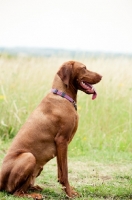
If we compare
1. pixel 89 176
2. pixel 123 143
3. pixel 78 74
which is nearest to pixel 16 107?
pixel 123 143

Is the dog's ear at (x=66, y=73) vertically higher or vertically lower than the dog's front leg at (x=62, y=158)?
higher

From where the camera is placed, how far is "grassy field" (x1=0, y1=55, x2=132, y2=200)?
18.3 feet

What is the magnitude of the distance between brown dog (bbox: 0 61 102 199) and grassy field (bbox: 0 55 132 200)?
0.70ft

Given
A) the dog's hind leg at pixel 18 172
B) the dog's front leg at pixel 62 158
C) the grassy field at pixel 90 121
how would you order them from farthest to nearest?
the grassy field at pixel 90 121
the dog's front leg at pixel 62 158
the dog's hind leg at pixel 18 172

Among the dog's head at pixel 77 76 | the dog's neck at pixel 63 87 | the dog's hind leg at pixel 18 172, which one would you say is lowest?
the dog's hind leg at pixel 18 172

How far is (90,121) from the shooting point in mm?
8586

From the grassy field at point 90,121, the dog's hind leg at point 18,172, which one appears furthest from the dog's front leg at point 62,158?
the dog's hind leg at point 18,172

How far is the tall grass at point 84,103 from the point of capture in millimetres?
7992

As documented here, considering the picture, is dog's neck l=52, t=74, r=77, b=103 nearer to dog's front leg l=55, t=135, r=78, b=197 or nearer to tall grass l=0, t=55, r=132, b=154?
dog's front leg l=55, t=135, r=78, b=197

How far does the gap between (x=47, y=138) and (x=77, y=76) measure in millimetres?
755

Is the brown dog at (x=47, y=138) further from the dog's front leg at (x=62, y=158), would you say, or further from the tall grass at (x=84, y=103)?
the tall grass at (x=84, y=103)

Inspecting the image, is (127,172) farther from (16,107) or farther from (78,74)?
(16,107)

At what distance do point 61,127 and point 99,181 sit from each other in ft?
4.00

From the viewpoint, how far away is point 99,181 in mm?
5676
